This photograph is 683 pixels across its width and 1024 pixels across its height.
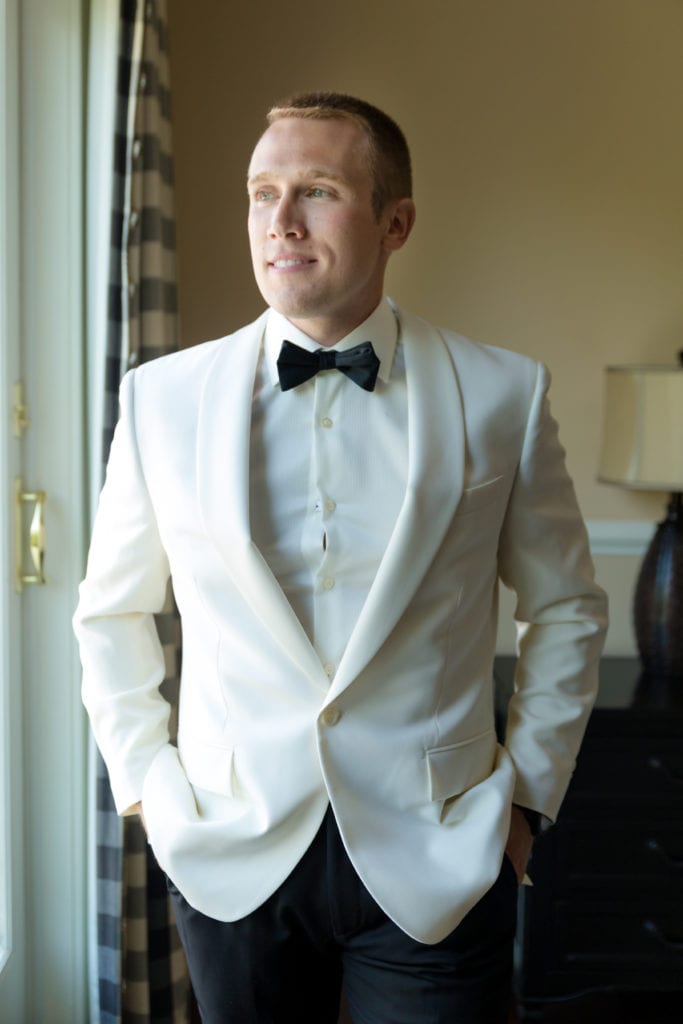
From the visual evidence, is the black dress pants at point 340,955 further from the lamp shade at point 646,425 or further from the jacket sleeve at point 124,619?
the lamp shade at point 646,425

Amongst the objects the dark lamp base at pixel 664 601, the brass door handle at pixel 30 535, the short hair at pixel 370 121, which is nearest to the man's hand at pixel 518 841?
the short hair at pixel 370 121

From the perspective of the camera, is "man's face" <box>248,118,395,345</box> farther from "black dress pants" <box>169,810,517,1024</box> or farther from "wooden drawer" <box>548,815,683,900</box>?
"wooden drawer" <box>548,815,683,900</box>

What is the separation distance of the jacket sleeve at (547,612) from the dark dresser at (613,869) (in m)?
1.13

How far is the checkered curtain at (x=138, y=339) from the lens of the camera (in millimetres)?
2098

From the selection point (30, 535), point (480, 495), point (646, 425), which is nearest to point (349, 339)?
point (480, 495)

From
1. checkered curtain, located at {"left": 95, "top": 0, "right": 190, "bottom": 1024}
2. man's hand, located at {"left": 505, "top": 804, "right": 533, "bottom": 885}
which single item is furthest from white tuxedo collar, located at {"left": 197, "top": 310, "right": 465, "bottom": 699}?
checkered curtain, located at {"left": 95, "top": 0, "right": 190, "bottom": 1024}

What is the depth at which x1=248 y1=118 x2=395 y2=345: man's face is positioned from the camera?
1.43m

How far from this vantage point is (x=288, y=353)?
4.92 feet

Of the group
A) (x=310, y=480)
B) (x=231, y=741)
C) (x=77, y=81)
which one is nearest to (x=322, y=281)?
(x=310, y=480)

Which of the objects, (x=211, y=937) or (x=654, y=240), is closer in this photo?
(x=211, y=937)

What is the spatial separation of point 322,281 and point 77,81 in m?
1.06

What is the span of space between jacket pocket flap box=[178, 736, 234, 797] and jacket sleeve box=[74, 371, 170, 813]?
0.29 feet

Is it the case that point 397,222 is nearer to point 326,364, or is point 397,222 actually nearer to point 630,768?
point 326,364

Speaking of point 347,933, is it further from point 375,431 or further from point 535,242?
point 535,242
